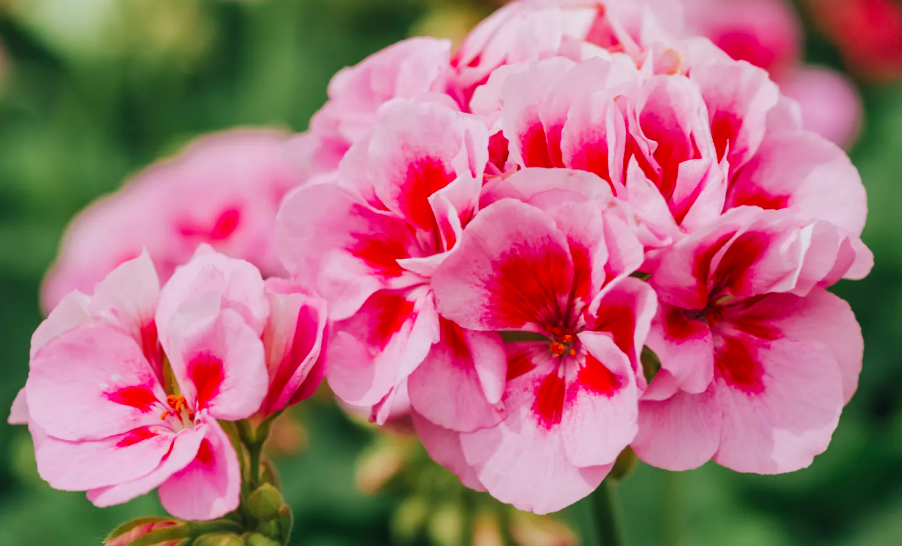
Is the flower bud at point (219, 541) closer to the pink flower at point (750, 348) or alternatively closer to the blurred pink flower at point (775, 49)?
the pink flower at point (750, 348)

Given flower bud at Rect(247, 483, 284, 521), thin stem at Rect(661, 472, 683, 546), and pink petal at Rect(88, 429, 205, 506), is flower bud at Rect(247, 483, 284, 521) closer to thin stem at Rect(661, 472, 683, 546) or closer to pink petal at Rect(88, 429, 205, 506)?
pink petal at Rect(88, 429, 205, 506)

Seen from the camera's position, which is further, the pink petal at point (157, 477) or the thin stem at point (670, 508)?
the thin stem at point (670, 508)

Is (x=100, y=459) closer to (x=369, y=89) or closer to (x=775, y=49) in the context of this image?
(x=369, y=89)

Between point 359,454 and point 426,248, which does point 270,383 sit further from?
point 359,454

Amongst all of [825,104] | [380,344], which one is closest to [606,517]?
[380,344]

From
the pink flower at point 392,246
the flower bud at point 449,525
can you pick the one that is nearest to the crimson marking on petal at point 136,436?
the pink flower at point 392,246

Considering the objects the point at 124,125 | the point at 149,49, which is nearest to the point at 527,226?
the point at 149,49

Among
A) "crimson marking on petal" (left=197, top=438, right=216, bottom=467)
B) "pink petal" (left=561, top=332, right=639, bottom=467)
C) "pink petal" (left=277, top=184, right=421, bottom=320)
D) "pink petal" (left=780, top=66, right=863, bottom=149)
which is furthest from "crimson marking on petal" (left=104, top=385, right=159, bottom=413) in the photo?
"pink petal" (left=780, top=66, right=863, bottom=149)
